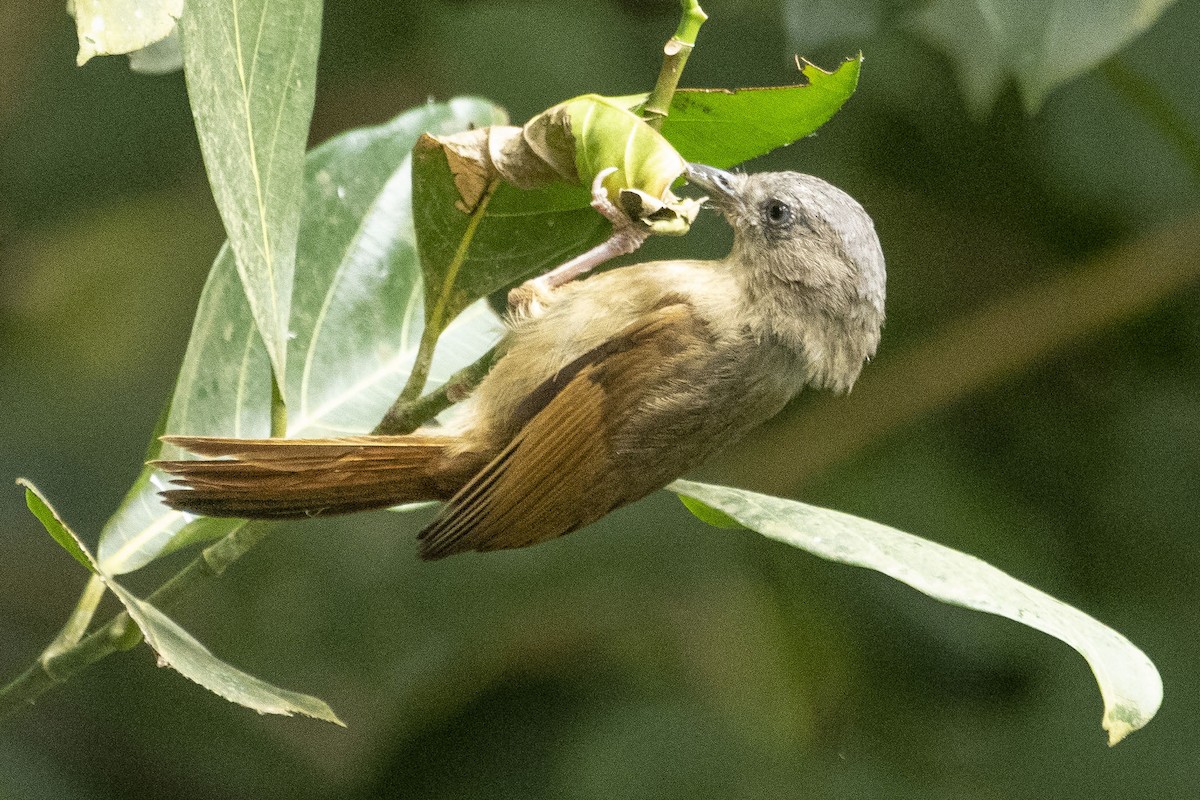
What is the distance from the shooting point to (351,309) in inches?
80.1

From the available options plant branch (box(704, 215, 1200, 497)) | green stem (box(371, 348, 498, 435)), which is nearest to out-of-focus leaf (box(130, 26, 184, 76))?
green stem (box(371, 348, 498, 435))

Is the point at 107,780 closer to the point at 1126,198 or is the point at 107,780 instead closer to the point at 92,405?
the point at 92,405

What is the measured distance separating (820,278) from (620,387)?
1.32 ft

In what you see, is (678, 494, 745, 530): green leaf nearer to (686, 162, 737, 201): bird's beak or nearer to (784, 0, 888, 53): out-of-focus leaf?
(686, 162, 737, 201): bird's beak

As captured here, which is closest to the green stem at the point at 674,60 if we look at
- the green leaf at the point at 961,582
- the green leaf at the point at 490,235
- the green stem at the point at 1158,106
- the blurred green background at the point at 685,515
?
the green leaf at the point at 490,235

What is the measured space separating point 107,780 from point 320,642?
580 mm

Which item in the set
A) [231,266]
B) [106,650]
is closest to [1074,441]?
[231,266]

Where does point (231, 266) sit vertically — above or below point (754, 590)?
above

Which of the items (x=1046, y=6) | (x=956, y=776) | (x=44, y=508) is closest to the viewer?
(x=44, y=508)

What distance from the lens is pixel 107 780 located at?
2955 millimetres

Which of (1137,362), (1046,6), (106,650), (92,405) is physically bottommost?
(1137,362)

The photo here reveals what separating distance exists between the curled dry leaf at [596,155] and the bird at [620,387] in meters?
0.42

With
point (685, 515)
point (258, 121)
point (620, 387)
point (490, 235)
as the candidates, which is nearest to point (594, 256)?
point (490, 235)

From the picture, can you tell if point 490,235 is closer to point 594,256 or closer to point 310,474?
point 594,256
